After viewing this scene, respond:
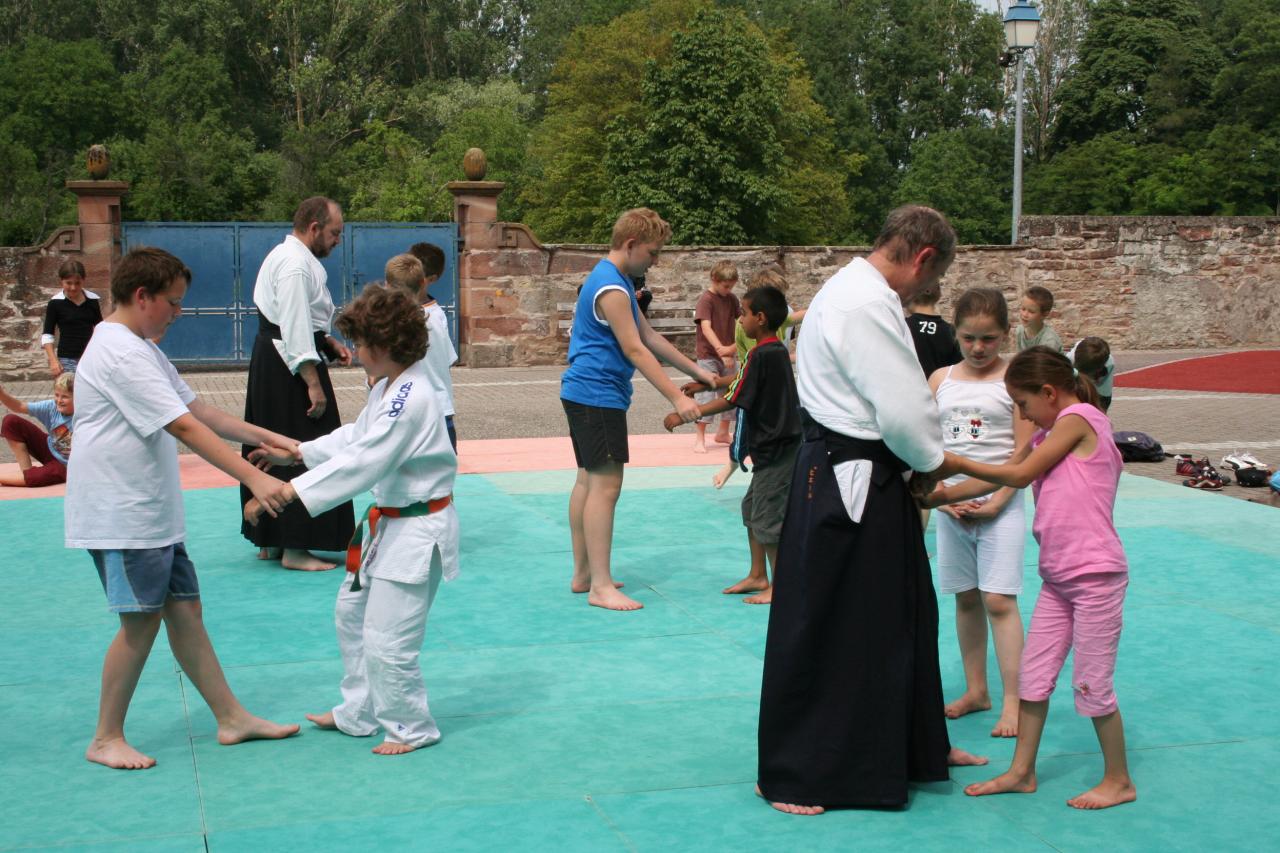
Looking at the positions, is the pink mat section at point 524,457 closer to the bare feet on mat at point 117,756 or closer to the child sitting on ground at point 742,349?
the child sitting on ground at point 742,349

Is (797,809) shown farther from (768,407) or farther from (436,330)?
(436,330)

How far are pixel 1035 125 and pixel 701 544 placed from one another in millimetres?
52951

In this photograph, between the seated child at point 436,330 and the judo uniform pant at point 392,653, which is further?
the seated child at point 436,330

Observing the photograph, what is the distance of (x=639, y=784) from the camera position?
4180 mm

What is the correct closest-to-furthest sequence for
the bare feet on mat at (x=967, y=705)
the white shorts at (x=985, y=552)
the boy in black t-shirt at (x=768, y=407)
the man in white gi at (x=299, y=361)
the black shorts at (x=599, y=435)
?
the white shorts at (x=985, y=552), the bare feet on mat at (x=967, y=705), the boy in black t-shirt at (x=768, y=407), the black shorts at (x=599, y=435), the man in white gi at (x=299, y=361)

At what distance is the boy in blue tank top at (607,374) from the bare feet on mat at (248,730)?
2.13 metres

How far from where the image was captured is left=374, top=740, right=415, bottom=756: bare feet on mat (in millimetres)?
4457

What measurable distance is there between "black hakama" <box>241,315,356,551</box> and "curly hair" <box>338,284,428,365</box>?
2.74 m

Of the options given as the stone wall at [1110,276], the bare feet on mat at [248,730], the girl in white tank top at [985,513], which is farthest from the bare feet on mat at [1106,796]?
the stone wall at [1110,276]

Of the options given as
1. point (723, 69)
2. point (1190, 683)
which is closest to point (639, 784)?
point (1190, 683)

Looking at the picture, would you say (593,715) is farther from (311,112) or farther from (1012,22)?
(311,112)

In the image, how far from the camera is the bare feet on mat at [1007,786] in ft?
13.5

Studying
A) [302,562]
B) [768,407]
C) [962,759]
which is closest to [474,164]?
[302,562]

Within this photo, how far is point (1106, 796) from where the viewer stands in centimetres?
401
